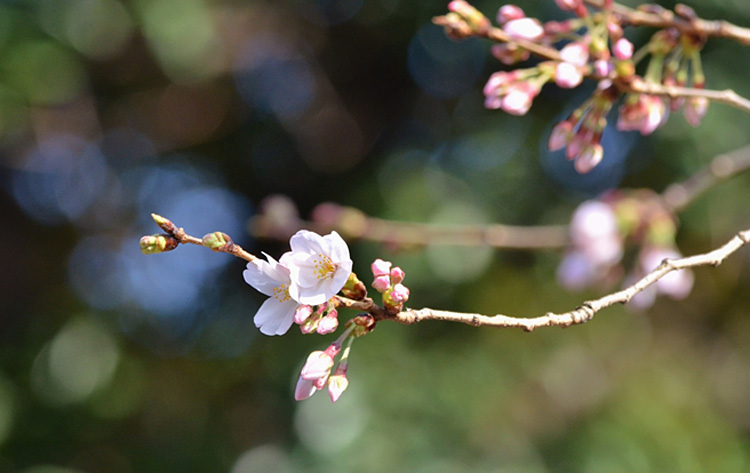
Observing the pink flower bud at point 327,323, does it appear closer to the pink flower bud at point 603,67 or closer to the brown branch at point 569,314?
the brown branch at point 569,314

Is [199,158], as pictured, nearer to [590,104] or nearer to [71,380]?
[71,380]

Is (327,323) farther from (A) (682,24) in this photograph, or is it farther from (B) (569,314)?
(A) (682,24)

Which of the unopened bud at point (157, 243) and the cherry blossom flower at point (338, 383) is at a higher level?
the unopened bud at point (157, 243)

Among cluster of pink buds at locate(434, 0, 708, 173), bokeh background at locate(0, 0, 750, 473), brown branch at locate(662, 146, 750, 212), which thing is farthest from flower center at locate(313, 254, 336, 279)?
bokeh background at locate(0, 0, 750, 473)

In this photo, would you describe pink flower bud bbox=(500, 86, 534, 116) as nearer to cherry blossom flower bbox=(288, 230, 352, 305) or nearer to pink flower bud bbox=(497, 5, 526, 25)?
pink flower bud bbox=(497, 5, 526, 25)

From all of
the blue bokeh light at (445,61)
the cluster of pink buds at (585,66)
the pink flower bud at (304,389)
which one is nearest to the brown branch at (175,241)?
the pink flower bud at (304,389)

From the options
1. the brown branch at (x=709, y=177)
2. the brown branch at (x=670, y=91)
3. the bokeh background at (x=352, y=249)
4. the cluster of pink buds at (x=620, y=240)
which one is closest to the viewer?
the brown branch at (x=670, y=91)

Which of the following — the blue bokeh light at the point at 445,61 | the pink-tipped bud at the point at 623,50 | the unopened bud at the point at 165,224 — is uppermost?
the pink-tipped bud at the point at 623,50
